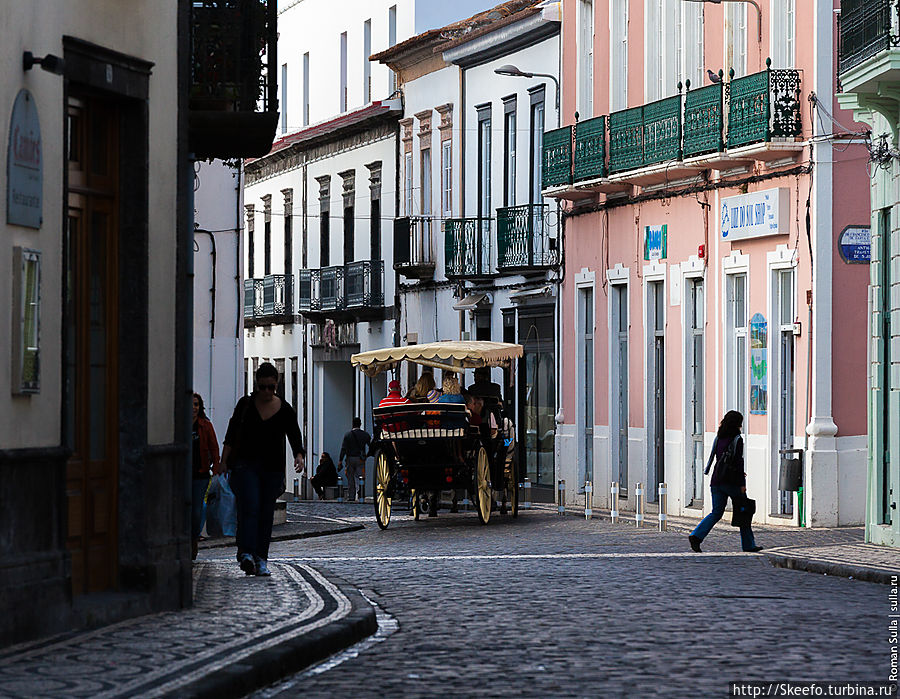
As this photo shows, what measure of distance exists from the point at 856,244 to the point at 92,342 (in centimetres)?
1393

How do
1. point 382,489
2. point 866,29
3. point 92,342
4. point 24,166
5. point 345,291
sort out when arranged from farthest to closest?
point 345,291, point 382,489, point 866,29, point 92,342, point 24,166

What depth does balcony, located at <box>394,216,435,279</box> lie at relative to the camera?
42.9 m

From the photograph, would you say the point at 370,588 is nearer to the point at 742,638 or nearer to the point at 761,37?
the point at 742,638

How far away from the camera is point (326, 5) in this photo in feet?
173

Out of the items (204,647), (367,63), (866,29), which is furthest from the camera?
(367,63)

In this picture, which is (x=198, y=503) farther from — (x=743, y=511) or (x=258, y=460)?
(x=743, y=511)

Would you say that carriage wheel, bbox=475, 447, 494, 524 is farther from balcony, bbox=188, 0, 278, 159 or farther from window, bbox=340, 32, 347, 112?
window, bbox=340, 32, 347, 112

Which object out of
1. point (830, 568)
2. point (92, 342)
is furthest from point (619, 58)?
point (92, 342)

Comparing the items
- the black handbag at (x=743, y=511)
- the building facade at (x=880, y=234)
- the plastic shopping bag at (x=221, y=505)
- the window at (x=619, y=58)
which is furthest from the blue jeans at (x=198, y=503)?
the window at (x=619, y=58)

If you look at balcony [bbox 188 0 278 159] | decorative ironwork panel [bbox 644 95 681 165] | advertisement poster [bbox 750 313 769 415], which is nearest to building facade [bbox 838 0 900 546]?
advertisement poster [bbox 750 313 769 415]

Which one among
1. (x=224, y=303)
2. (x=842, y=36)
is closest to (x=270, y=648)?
(x=842, y=36)

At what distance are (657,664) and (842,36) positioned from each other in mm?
12626

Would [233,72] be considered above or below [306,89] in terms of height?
below

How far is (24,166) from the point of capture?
11.6 meters
